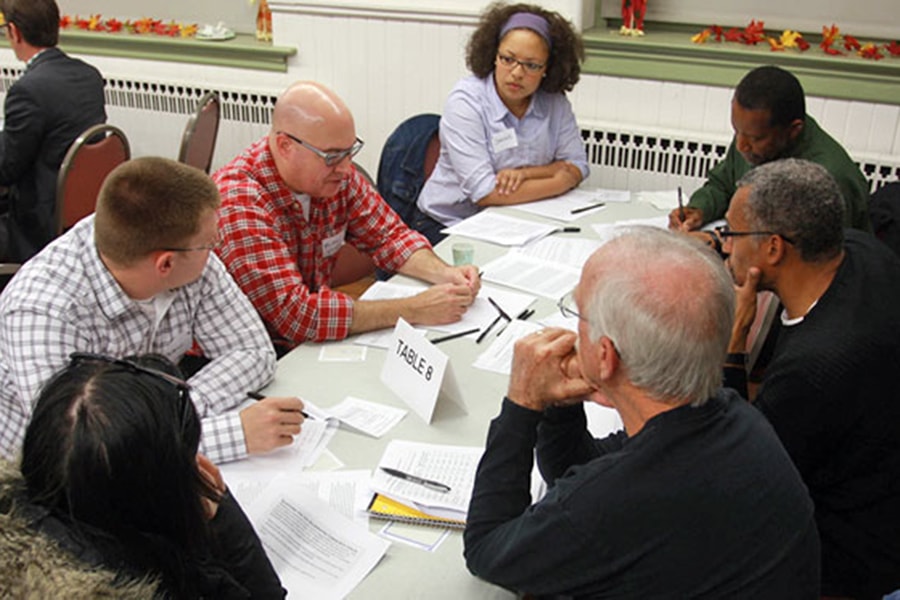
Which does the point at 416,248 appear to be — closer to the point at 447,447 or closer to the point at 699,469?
the point at 447,447

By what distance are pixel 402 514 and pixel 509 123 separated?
6.84ft

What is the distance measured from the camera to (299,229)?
2436 millimetres

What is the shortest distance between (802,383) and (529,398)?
0.59 m

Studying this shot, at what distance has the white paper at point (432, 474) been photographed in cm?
150

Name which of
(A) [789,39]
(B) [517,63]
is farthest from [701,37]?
(B) [517,63]

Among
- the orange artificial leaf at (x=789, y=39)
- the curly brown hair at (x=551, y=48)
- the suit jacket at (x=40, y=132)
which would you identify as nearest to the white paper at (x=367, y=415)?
the curly brown hair at (x=551, y=48)

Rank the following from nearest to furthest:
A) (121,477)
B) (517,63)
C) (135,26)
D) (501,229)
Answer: (121,477) → (501,229) → (517,63) → (135,26)

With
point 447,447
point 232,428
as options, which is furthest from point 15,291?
point 447,447

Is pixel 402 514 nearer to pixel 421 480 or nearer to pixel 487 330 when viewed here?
pixel 421 480

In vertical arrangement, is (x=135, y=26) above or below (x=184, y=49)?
above

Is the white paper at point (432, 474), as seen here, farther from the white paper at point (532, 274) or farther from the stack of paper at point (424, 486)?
the white paper at point (532, 274)

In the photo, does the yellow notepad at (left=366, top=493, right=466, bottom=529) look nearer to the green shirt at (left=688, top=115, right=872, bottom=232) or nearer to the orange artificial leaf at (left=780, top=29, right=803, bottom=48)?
the green shirt at (left=688, top=115, right=872, bottom=232)

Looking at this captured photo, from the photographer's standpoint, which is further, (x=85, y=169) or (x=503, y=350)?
(x=85, y=169)

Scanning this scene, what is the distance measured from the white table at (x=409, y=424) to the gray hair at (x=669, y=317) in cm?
44
